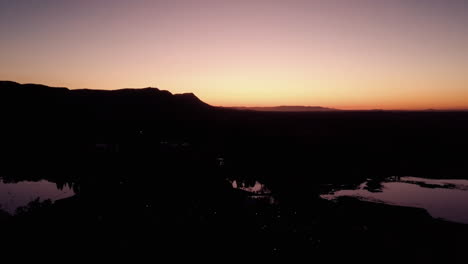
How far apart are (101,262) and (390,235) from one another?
46.5ft

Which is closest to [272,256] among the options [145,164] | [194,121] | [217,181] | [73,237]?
[73,237]

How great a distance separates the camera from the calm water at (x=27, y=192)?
25.2m

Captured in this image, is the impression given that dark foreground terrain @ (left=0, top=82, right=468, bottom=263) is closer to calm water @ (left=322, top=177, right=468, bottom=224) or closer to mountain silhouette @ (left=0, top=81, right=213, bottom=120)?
calm water @ (left=322, top=177, right=468, bottom=224)

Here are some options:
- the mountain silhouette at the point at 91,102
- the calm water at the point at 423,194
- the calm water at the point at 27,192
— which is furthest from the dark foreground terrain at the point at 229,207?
the mountain silhouette at the point at 91,102

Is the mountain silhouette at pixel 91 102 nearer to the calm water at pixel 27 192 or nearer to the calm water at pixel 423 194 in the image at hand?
the calm water at pixel 27 192

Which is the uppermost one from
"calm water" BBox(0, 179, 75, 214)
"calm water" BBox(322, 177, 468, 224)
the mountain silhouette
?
the mountain silhouette

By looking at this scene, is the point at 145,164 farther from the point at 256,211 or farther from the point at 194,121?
the point at 194,121

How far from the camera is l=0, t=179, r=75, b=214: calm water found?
82.7 feet

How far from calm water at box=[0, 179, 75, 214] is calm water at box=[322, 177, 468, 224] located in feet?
71.8

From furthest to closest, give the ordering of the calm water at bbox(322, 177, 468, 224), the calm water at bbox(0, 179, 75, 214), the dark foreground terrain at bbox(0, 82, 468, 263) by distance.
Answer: the calm water at bbox(0, 179, 75, 214) → the calm water at bbox(322, 177, 468, 224) → the dark foreground terrain at bbox(0, 82, 468, 263)

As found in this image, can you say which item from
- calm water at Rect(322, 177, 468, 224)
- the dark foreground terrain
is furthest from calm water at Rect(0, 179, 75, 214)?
calm water at Rect(322, 177, 468, 224)

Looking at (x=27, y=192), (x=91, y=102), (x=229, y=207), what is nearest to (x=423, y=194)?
(x=229, y=207)

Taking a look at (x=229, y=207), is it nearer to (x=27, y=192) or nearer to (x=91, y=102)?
(x=27, y=192)

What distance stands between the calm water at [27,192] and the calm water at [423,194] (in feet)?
71.8
